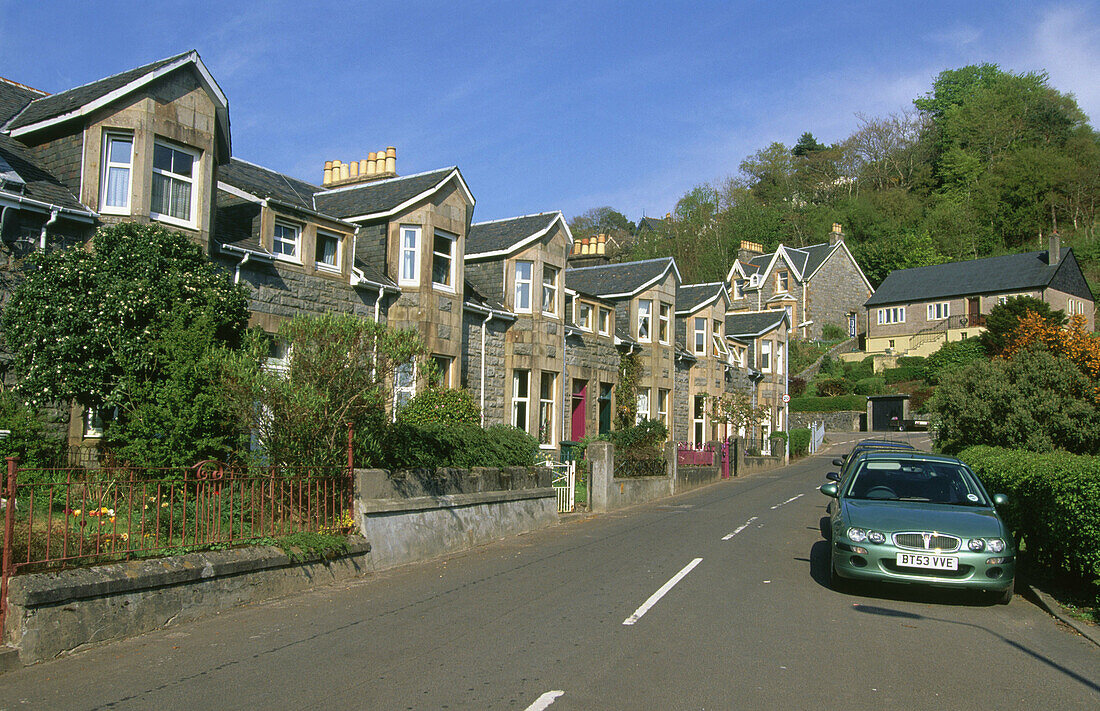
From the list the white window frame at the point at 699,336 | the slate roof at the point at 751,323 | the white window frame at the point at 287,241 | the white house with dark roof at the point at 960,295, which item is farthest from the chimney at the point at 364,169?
the white house with dark roof at the point at 960,295

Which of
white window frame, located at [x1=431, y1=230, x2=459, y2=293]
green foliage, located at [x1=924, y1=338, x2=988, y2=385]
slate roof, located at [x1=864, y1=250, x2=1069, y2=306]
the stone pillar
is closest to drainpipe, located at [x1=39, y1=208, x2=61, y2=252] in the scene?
white window frame, located at [x1=431, y1=230, x2=459, y2=293]

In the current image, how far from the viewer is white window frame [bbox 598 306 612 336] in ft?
96.2

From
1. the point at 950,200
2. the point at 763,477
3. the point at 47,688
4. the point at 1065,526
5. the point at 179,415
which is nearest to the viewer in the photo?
the point at 47,688

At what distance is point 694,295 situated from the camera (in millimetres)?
39281

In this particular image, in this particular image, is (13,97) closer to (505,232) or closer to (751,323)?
(505,232)

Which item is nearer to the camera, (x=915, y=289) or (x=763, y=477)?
(x=763, y=477)

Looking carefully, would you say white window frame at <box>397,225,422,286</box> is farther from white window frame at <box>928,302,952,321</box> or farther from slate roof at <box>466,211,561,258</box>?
white window frame at <box>928,302,952,321</box>

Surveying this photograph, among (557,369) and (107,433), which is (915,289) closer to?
(557,369)

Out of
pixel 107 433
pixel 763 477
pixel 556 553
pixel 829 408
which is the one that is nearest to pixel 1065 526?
pixel 556 553

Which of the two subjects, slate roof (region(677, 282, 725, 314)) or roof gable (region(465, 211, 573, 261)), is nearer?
roof gable (region(465, 211, 573, 261))

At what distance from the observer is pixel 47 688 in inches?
253

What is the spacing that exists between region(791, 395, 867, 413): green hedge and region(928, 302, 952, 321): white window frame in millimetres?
12423

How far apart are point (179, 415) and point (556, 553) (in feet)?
20.0

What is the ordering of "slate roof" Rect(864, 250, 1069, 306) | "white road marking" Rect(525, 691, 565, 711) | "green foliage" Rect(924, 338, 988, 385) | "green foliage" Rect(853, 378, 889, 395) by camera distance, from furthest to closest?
"slate roof" Rect(864, 250, 1069, 306) < "green foliage" Rect(853, 378, 889, 395) < "green foliage" Rect(924, 338, 988, 385) < "white road marking" Rect(525, 691, 565, 711)
